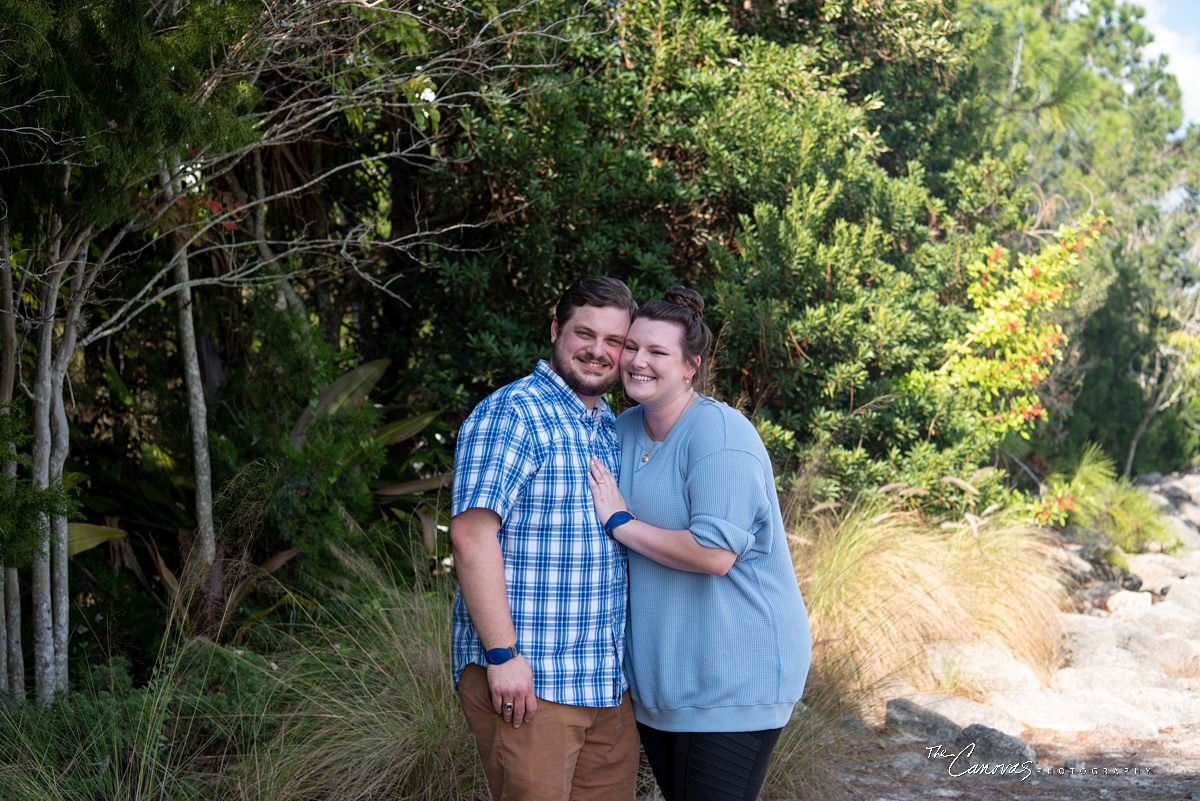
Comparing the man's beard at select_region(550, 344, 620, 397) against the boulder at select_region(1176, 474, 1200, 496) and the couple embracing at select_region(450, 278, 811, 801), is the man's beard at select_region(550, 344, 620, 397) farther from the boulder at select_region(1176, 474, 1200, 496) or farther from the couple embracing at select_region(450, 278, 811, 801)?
the boulder at select_region(1176, 474, 1200, 496)

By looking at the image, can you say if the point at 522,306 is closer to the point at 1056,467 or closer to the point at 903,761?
the point at 903,761

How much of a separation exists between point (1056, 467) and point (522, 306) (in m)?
9.67

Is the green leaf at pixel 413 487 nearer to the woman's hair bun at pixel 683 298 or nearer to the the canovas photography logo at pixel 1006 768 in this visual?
the the canovas photography logo at pixel 1006 768

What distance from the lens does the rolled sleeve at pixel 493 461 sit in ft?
8.07

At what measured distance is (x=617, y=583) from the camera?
2.70 metres

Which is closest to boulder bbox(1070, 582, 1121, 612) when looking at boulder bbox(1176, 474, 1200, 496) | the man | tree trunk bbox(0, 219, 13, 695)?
the man

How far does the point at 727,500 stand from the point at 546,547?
463mm

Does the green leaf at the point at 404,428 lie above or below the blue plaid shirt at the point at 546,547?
below

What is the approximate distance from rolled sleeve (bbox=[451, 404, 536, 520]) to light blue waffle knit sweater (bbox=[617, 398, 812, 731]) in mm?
371

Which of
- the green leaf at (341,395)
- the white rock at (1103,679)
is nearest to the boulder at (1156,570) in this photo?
the white rock at (1103,679)

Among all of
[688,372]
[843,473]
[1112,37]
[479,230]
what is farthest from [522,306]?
[1112,37]

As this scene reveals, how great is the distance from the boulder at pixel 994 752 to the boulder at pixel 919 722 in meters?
0.10

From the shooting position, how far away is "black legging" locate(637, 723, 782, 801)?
2.61 m

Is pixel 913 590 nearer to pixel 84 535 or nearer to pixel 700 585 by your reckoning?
pixel 700 585
